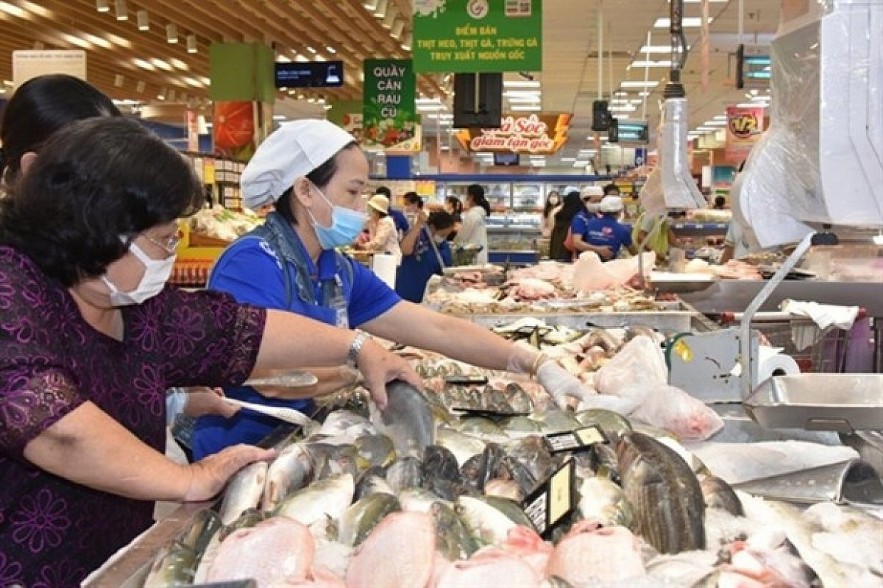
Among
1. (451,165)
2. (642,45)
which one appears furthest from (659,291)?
(451,165)

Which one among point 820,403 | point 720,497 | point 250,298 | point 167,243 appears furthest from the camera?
point 250,298

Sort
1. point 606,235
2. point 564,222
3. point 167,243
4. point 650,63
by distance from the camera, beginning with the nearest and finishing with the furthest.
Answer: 1. point 167,243
2. point 606,235
3. point 564,222
4. point 650,63

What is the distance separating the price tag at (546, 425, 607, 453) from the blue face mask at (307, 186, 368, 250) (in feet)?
3.55

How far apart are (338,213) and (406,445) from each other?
981 millimetres

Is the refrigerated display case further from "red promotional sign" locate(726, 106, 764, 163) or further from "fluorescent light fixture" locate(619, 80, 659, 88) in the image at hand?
"red promotional sign" locate(726, 106, 764, 163)

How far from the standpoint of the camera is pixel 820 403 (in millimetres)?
2729

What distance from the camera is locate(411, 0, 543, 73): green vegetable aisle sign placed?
9.77m

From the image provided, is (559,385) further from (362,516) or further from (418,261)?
(418,261)

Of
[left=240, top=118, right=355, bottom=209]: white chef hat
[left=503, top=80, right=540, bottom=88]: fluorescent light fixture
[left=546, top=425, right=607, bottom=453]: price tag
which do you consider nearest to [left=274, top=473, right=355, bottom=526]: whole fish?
[left=546, top=425, right=607, bottom=453]: price tag

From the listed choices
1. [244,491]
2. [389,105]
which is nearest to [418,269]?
[389,105]

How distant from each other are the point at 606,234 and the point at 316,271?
30.1ft

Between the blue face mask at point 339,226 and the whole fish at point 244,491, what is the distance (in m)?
1.23

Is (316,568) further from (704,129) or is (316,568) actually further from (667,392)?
(704,129)

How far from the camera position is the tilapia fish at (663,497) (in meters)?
1.83
